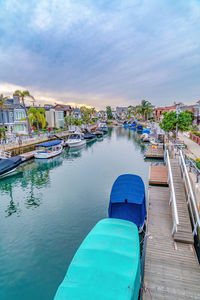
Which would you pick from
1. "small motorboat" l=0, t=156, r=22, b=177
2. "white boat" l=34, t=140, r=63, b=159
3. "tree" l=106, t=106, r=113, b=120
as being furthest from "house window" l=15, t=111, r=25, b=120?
"tree" l=106, t=106, r=113, b=120

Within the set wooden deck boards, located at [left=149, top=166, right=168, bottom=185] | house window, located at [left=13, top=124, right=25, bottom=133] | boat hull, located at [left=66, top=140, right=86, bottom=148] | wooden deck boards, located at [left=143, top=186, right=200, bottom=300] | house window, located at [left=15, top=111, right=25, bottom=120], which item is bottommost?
wooden deck boards, located at [left=143, top=186, right=200, bottom=300]

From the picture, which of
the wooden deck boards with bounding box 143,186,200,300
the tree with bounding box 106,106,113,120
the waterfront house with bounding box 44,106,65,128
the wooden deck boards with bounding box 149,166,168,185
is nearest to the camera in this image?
the wooden deck boards with bounding box 143,186,200,300

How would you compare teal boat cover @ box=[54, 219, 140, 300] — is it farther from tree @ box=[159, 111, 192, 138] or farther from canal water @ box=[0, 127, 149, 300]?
tree @ box=[159, 111, 192, 138]

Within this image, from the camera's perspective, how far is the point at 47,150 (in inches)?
1542

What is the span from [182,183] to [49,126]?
63680 mm

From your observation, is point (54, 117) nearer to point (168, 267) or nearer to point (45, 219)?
point (45, 219)

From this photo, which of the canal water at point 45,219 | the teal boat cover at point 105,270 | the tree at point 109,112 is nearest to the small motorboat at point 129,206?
the canal water at point 45,219

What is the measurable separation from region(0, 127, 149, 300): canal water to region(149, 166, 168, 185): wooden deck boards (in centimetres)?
280

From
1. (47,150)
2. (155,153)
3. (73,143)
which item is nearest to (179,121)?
(155,153)

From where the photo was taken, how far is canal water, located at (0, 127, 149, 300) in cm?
1006

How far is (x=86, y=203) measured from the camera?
18953 mm

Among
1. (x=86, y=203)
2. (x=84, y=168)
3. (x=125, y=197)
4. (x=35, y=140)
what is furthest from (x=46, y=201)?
(x=35, y=140)

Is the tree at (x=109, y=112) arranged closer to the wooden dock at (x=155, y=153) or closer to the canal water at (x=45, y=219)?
the wooden dock at (x=155, y=153)

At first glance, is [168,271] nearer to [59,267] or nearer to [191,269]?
[191,269]
